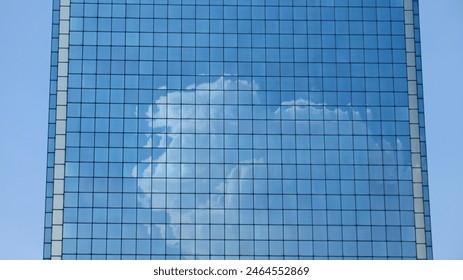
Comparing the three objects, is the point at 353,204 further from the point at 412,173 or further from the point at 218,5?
the point at 218,5

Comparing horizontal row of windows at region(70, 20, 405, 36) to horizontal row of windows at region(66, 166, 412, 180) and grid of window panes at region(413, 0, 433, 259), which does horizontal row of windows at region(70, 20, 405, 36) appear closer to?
grid of window panes at region(413, 0, 433, 259)

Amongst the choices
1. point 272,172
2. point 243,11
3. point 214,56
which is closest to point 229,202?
point 272,172

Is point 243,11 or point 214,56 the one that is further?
point 243,11

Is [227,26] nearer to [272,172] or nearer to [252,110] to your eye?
[252,110]

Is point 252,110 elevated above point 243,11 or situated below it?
below

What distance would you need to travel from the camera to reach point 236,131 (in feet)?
273

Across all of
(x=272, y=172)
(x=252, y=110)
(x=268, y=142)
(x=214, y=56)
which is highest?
(x=214, y=56)

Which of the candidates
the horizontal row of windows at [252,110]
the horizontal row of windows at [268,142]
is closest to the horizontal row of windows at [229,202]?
the horizontal row of windows at [268,142]

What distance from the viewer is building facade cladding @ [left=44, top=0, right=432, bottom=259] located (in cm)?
8150

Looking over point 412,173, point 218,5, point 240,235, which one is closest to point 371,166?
point 412,173

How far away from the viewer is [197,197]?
8219 cm

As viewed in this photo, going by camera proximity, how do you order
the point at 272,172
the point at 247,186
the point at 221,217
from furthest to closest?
the point at 272,172, the point at 247,186, the point at 221,217
